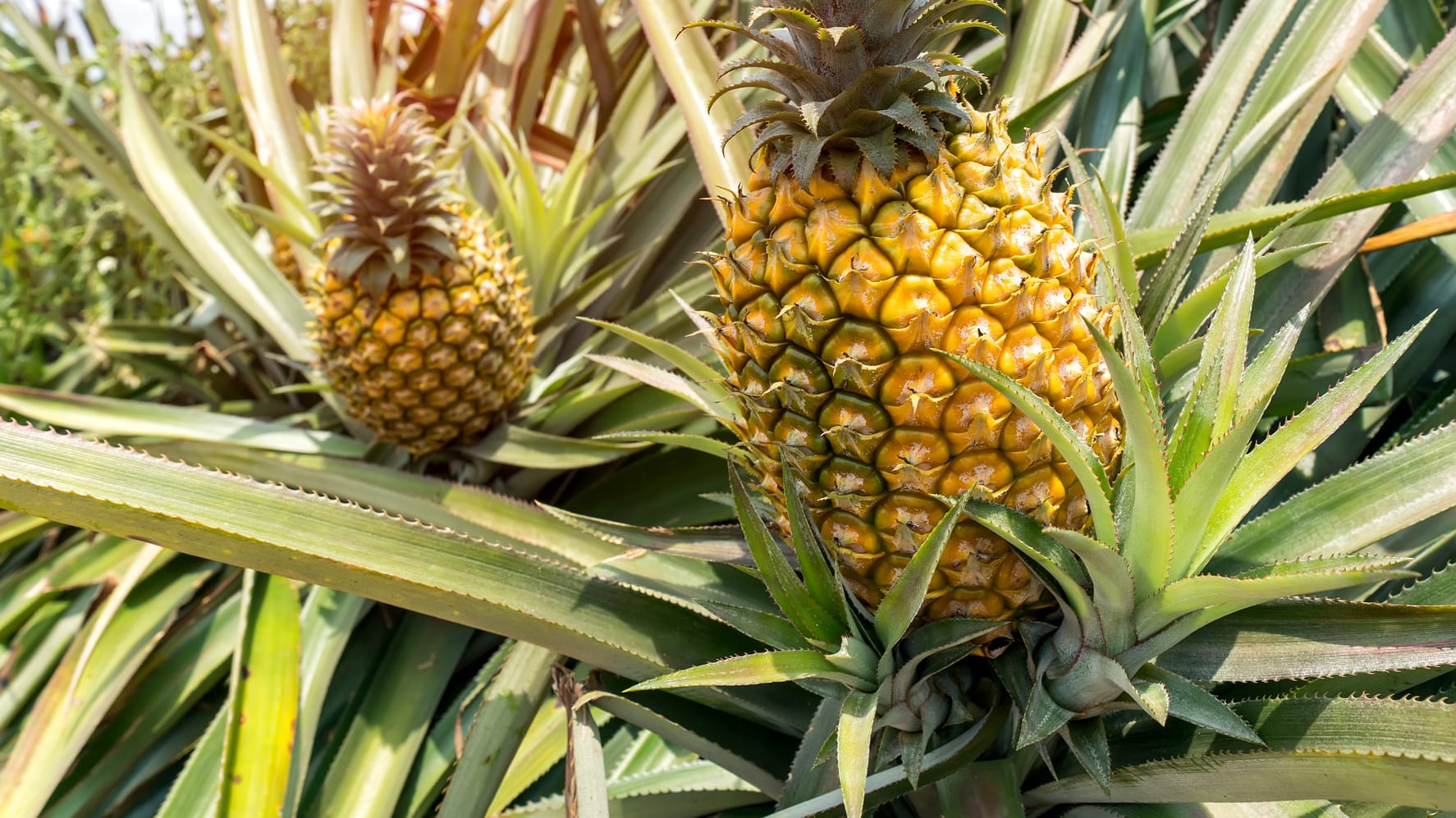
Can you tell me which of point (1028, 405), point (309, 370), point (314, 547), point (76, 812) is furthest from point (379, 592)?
point (309, 370)

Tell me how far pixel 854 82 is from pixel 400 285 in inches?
42.8

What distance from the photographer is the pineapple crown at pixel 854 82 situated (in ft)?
2.60

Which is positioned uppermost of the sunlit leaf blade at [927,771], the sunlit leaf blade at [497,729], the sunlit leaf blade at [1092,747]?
the sunlit leaf blade at [1092,747]

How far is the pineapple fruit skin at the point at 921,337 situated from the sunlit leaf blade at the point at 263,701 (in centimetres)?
92

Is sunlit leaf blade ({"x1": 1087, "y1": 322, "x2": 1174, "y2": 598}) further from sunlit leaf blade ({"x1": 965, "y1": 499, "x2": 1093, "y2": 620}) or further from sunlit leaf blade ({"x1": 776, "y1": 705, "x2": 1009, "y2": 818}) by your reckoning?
sunlit leaf blade ({"x1": 776, "y1": 705, "x2": 1009, "y2": 818})

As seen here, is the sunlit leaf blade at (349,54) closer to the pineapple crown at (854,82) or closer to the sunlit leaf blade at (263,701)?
the sunlit leaf blade at (263,701)

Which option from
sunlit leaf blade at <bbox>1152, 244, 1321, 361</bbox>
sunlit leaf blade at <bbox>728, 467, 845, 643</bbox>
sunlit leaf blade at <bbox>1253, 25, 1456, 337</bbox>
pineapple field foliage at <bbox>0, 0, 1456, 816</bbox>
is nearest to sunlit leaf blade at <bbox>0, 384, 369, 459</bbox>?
pineapple field foliage at <bbox>0, 0, 1456, 816</bbox>

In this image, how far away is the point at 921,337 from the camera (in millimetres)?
798

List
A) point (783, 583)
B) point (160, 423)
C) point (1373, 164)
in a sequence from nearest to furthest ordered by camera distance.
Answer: point (783, 583) < point (1373, 164) < point (160, 423)

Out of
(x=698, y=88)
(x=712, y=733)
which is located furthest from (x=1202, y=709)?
(x=698, y=88)

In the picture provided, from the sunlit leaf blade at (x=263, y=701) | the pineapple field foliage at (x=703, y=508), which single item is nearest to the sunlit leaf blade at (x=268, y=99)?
the pineapple field foliage at (x=703, y=508)

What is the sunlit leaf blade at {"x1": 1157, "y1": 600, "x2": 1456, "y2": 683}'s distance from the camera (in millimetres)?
755

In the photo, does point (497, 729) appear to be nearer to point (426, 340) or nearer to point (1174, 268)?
point (426, 340)

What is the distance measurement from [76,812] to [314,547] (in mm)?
1113
